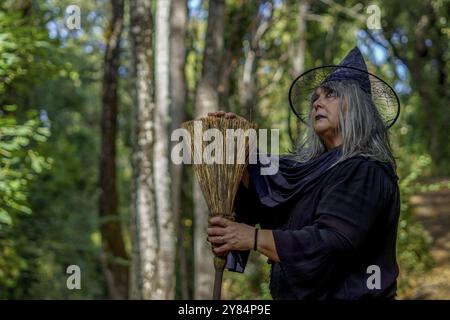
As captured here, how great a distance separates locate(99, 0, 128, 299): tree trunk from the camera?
1321 cm

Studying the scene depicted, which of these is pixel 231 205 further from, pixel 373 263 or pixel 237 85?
pixel 237 85

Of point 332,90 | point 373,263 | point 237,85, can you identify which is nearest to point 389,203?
point 373,263

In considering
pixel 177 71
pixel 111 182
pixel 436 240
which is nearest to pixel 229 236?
pixel 177 71

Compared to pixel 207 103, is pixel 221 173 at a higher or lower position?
lower

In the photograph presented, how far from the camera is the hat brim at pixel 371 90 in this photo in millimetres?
3682

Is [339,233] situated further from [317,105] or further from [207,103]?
[207,103]

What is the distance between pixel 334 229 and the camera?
3156 millimetres

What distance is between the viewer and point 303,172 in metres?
3.52

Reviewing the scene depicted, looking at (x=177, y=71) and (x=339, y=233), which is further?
(x=177, y=71)

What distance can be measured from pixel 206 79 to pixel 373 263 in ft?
22.1

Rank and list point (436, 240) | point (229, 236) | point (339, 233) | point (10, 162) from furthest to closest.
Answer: point (436, 240) < point (10, 162) < point (229, 236) < point (339, 233)

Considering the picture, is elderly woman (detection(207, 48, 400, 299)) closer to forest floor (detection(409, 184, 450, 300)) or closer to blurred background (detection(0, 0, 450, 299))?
blurred background (detection(0, 0, 450, 299))

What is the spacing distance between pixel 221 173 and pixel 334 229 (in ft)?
1.91

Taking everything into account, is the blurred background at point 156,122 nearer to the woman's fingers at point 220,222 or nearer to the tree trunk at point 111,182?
the tree trunk at point 111,182
